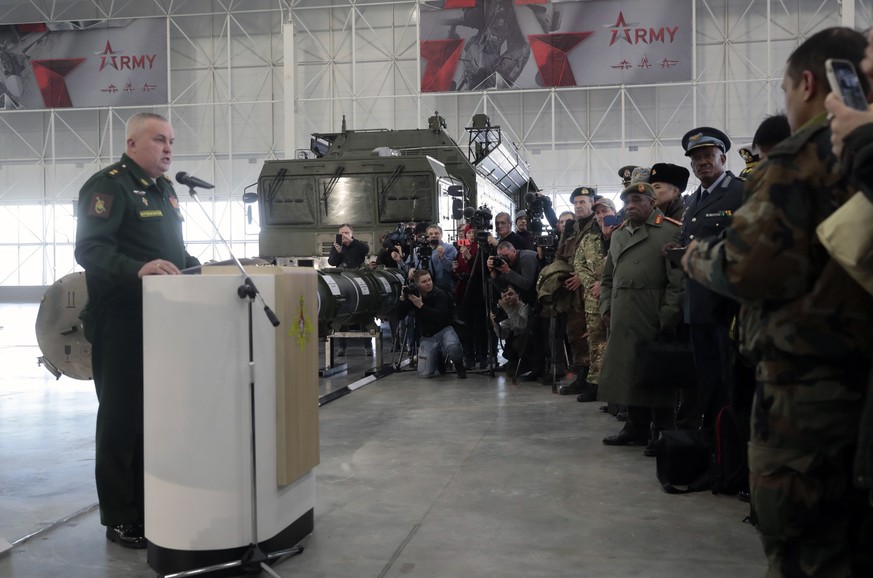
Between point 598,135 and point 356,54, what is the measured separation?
6903mm

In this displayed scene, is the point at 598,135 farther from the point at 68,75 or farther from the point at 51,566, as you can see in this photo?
the point at 51,566

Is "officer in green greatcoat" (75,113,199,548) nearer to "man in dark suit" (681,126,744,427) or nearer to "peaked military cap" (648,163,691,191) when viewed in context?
"man in dark suit" (681,126,744,427)

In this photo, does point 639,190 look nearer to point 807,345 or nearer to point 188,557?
point 807,345

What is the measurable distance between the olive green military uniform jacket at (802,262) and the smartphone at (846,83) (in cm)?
19

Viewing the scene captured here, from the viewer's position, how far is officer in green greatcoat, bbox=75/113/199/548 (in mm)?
3625

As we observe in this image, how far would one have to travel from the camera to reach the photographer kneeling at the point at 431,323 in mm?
9148

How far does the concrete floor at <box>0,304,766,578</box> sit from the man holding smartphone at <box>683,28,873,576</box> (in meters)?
1.18

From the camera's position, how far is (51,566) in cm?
344

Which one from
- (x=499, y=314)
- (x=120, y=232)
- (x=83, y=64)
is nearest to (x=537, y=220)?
(x=499, y=314)

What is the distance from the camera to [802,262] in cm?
212

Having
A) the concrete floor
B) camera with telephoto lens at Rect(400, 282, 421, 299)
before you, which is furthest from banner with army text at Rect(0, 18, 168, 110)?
the concrete floor

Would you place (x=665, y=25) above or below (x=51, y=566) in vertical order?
above

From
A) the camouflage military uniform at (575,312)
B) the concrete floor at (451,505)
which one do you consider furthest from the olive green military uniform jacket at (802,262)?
the camouflage military uniform at (575,312)

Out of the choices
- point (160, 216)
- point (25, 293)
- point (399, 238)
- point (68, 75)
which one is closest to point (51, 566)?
point (160, 216)
